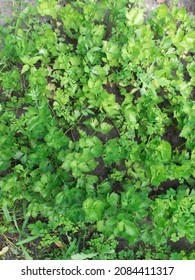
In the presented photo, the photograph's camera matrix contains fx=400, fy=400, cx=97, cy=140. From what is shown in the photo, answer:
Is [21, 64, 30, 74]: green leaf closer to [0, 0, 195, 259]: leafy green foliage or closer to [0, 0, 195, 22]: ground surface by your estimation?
[0, 0, 195, 259]: leafy green foliage

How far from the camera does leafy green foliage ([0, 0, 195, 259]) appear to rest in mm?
3330

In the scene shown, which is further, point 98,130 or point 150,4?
point 150,4

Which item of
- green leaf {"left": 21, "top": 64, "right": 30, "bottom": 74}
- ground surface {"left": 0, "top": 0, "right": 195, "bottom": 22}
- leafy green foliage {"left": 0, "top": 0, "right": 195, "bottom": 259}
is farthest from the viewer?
ground surface {"left": 0, "top": 0, "right": 195, "bottom": 22}

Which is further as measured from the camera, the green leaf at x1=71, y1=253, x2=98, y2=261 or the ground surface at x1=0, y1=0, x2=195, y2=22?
the ground surface at x1=0, y1=0, x2=195, y2=22

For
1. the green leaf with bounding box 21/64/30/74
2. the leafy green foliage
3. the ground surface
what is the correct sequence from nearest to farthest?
the leafy green foliage, the green leaf with bounding box 21/64/30/74, the ground surface

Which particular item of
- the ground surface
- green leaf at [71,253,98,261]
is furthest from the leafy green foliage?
the ground surface

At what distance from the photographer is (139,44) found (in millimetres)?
3465

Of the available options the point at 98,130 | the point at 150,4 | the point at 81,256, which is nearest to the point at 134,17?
the point at 150,4

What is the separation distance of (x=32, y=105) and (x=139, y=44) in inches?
43.1

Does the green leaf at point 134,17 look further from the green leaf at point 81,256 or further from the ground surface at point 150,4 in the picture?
the green leaf at point 81,256

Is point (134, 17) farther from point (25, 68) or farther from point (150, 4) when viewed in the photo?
point (25, 68)

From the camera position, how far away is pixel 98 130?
354 centimetres
